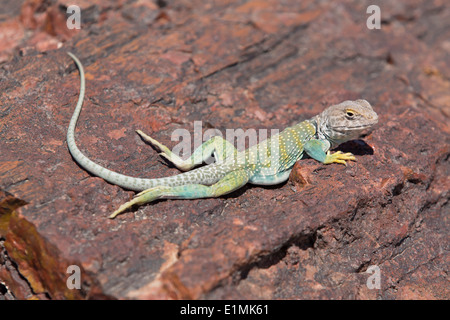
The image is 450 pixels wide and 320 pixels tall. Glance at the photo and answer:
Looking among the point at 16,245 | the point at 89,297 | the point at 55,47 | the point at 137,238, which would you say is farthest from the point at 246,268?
the point at 55,47

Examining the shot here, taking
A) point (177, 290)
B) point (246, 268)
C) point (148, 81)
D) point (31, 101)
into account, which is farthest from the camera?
point (148, 81)

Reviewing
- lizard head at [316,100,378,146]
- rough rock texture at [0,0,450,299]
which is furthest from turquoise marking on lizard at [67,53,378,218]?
rough rock texture at [0,0,450,299]

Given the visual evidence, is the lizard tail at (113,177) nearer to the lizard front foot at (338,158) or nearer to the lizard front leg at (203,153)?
the lizard front leg at (203,153)

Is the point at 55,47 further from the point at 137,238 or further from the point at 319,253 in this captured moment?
the point at 319,253

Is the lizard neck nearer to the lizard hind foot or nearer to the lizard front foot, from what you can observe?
the lizard front foot

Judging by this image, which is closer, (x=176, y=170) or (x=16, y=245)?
(x=16, y=245)

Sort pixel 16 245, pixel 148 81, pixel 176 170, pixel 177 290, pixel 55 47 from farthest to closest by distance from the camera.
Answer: pixel 55 47
pixel 148 81
pixel 176 170
pixel 16 245
pixel 177 290
